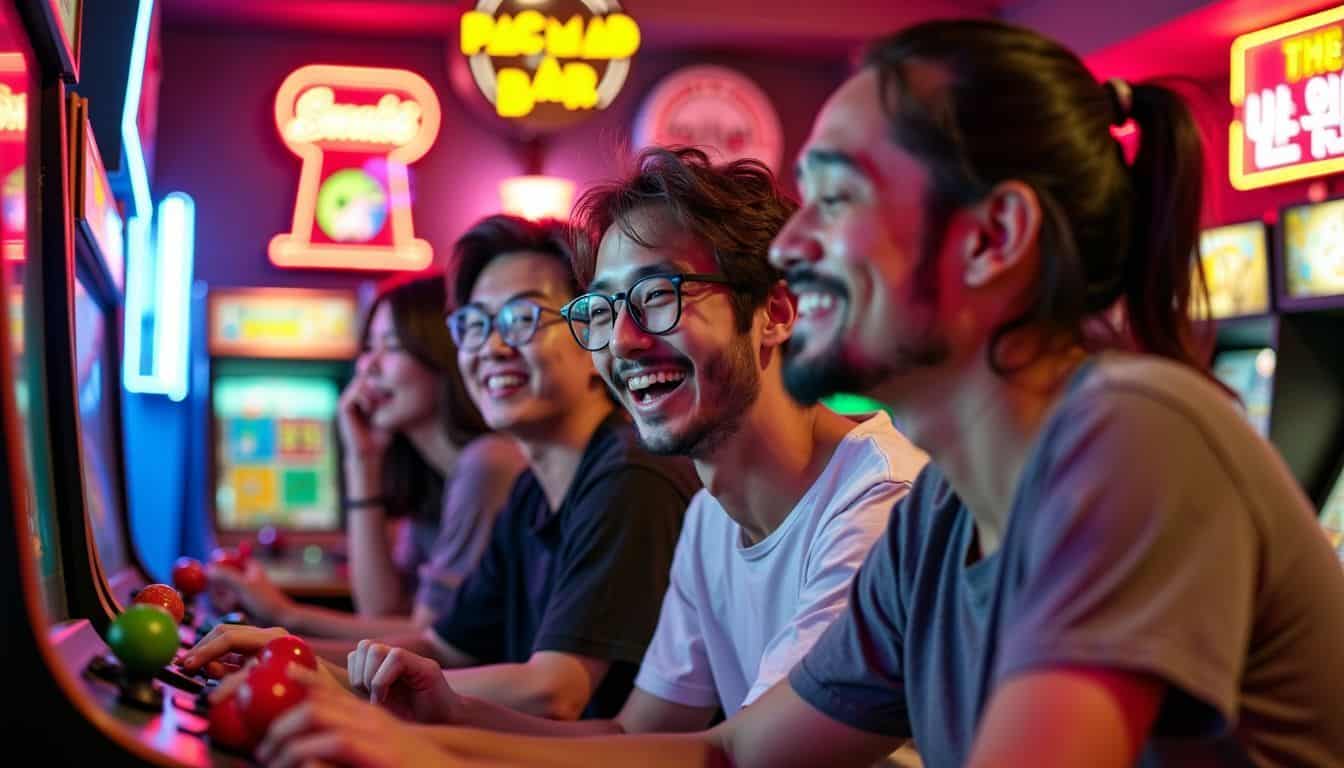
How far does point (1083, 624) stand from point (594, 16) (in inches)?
240

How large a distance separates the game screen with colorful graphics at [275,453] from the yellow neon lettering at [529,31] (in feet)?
6.12

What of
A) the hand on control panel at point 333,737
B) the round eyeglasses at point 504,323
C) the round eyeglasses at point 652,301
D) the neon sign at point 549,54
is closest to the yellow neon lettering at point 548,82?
the neon sign at point 549,54

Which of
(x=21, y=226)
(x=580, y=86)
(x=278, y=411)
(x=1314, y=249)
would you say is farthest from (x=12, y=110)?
(x=580, y=86)

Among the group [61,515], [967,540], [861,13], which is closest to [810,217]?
[967,540]

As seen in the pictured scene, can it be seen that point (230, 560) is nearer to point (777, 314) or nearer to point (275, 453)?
point (275, 453)

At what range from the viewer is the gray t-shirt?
106 centimetres

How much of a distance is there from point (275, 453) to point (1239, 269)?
3.83 metres

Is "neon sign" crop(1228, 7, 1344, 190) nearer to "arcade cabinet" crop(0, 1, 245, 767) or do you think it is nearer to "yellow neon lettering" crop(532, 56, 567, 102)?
"yellow neon lettering" crop(532, 56, 567, 102)

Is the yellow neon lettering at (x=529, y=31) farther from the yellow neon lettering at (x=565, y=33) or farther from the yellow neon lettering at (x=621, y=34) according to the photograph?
the yellow neon lettering at (x=621, y=34)

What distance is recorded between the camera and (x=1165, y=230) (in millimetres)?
1352

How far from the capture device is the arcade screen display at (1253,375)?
16.0ft

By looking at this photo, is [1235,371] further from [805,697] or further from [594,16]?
[805,697]

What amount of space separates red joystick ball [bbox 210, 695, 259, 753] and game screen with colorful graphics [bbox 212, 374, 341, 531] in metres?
4.98

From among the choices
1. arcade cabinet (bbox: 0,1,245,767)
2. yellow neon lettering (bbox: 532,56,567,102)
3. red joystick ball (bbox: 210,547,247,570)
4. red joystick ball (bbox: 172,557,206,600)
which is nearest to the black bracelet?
red joystick ball (bbox: 210,547,247,570)
